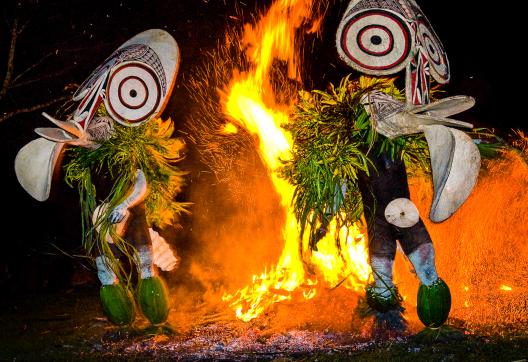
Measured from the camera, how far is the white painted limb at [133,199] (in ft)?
17.9

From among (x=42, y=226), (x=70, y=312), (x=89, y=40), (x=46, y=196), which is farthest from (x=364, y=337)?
(x=89, y=40)

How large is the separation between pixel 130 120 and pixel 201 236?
344 cm

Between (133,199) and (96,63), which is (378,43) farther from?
(96,63)

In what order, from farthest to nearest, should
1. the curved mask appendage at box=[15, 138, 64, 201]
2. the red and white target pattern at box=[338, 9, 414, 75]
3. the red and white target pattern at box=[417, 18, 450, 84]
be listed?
the curved mask appendage at box=[15, 138, 64, 201] → the red and white target pattern at box=[417, 18, 450, 84] → the red and white target pattern at box=[338, 9, 414, 75]

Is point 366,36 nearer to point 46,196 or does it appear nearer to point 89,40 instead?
point 46,196

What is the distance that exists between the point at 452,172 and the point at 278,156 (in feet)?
6.23

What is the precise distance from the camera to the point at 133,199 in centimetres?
557

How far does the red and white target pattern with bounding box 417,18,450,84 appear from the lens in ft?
15.4

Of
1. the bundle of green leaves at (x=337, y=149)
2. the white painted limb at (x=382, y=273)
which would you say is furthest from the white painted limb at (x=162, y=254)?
the white painted limb at (x=382, y=273)

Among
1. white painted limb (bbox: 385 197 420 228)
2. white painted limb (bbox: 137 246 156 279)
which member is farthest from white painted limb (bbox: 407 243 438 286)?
white painted limb (bbox: 137 246 156 279)

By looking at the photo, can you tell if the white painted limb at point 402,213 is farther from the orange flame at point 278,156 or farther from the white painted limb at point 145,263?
the white painted limb at point 145,263

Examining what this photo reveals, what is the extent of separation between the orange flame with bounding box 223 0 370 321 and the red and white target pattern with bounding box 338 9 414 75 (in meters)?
1.20

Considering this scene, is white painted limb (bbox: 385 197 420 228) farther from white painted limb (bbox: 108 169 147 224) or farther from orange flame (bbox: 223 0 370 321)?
white painted limb (bbox: 108 169 147 224)

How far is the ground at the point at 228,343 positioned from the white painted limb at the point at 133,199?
3.38ft
